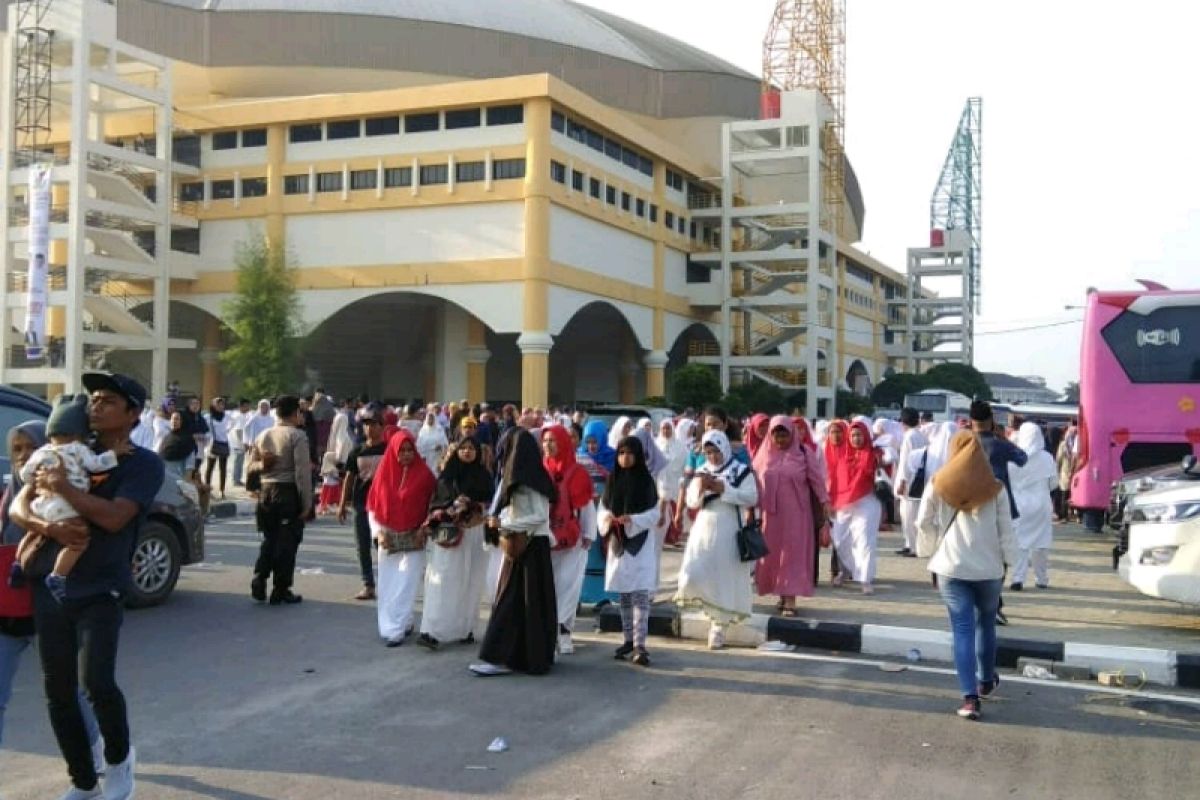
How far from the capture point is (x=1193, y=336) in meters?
13.0

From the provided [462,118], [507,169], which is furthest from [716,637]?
[462,118]

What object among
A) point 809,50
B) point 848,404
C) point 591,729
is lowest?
point 591,729

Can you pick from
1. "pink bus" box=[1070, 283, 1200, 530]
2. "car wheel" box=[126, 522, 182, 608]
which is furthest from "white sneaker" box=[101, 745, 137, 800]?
"pink bus" box=[1070, 283, 1200, 530]

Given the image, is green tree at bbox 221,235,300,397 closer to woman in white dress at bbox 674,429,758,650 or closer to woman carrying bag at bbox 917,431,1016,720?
woman in white dress at bbox 674,429,758,650

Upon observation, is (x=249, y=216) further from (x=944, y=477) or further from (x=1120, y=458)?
(x=944, y=477)

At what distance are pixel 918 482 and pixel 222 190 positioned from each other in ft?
111

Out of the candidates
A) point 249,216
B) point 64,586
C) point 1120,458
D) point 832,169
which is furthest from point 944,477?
point 832,169

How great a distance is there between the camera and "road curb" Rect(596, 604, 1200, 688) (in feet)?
23.1

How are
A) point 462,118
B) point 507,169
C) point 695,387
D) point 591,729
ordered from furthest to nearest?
1. point 695,387
2. point 462,118
3. point 507,169
4. point 591,729

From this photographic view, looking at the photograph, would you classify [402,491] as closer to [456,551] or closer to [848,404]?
[456,551]

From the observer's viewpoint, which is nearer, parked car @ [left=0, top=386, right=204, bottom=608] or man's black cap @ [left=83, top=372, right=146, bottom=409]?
man's black cap @ [left=83, top=372, right=146, bottom=409]

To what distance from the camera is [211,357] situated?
4275 cm

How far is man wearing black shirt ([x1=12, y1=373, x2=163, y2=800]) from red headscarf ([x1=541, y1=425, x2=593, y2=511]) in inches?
140

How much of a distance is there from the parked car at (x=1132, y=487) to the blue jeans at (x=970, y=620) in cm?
320
